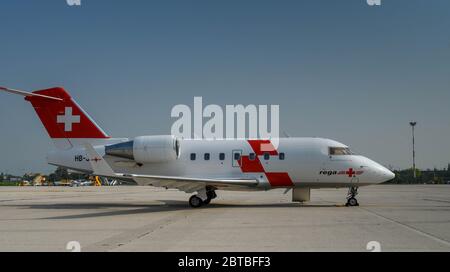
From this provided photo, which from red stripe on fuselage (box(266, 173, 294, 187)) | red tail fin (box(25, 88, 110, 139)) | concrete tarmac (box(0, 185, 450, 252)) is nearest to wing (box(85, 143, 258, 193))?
red stripe on fuselage (box(266, 173, 294, 187))

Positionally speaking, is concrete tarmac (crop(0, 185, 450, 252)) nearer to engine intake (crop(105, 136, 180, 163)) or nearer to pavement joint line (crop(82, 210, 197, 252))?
pavement joint line (crop(82, 210, 197, 252))

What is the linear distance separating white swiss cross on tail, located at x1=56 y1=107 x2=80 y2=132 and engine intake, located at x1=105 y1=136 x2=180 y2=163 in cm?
316

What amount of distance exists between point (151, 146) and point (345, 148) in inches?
345

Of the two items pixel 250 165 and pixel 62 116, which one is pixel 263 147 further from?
pixel 62 116

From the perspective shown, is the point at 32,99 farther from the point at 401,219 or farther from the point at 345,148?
the point at 401,219

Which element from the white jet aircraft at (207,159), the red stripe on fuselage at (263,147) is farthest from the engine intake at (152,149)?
the red stripe on fuselage at (263,147)

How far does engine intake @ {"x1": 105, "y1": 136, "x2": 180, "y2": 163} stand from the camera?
20.0 metres

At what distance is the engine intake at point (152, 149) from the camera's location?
65.8 feet

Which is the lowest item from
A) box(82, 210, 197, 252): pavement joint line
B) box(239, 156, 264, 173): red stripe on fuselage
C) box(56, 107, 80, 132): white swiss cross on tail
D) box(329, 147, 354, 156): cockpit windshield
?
box(82, 210, 197, 252): pavement joint line

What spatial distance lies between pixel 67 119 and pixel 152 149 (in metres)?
4.80

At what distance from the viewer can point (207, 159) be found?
20516mm

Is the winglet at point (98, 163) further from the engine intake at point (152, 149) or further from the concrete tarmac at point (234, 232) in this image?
the engine intake at point (152, 149)

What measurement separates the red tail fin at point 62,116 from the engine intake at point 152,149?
256 cm
